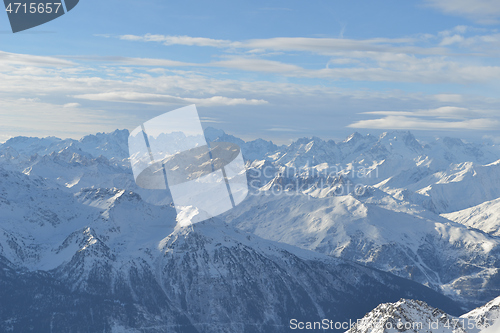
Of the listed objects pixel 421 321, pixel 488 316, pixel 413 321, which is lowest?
pixel 488 316

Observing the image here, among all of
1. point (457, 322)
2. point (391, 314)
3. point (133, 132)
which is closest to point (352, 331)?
point (391, 314)

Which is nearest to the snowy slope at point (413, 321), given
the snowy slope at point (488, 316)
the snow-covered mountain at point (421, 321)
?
the snow-covered mountain at point (421, 321)

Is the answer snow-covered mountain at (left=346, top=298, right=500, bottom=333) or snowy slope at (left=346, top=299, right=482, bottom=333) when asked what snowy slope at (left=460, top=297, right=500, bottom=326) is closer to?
snow-covered mountain at (left=346, top=298, right=500, bottom=333)

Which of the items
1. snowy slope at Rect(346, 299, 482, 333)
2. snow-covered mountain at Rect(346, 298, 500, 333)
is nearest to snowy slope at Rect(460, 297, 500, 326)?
snow-covered mountain at Rect(346, 298, 500, 333)

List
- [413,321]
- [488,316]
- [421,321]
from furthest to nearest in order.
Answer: [488,316] → [421,321] → [413,321]

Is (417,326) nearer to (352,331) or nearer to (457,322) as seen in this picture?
(457,322)

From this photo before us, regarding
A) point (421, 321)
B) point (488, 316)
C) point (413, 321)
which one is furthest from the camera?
point (488, 316)

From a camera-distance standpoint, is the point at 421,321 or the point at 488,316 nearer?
the point at 421,321

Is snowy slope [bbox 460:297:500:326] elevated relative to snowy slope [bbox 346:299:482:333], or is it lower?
lower

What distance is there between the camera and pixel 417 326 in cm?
10825

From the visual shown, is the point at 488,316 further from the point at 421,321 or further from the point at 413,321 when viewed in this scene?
the point at 413,321

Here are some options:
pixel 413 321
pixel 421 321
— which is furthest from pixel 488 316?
pixel 413 321

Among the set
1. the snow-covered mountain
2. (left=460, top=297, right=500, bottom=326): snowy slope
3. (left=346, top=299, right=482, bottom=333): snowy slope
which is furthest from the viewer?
(left=460, top=297, right=500, bottom=326): snowy slope

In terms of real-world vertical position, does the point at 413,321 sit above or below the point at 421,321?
above
